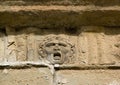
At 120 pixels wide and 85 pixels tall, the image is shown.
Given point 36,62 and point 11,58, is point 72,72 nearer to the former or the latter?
point 36,62

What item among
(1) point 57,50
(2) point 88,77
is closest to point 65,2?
(1) point 57,50

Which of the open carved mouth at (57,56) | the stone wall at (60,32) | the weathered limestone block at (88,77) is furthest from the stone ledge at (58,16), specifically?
the weathered limestone block at (88,77)

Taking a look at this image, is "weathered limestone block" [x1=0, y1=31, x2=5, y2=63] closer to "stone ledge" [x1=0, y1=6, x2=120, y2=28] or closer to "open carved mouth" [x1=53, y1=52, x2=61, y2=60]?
"stone ledge" [x1=0, y1=6, x2=120, y2=28]

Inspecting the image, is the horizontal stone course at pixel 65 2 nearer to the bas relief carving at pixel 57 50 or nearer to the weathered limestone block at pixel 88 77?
the bas relief carving at pixel 57 50

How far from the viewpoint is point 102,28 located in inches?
119

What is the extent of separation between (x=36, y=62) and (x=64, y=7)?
0.38m

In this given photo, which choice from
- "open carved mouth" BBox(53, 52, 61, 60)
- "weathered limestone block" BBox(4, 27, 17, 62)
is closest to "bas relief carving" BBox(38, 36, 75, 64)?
"open carved mouth" BBox(53, 52, 61, 60)

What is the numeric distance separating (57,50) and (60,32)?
110mm

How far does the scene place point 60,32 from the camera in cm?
303

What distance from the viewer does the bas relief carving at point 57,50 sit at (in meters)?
2.95

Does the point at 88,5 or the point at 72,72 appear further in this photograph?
the point at 88,5

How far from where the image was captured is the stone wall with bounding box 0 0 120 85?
2.96 m

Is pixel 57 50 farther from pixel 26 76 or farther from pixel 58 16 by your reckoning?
pixel 26 76

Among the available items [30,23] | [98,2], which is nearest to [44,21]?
[30,23]
